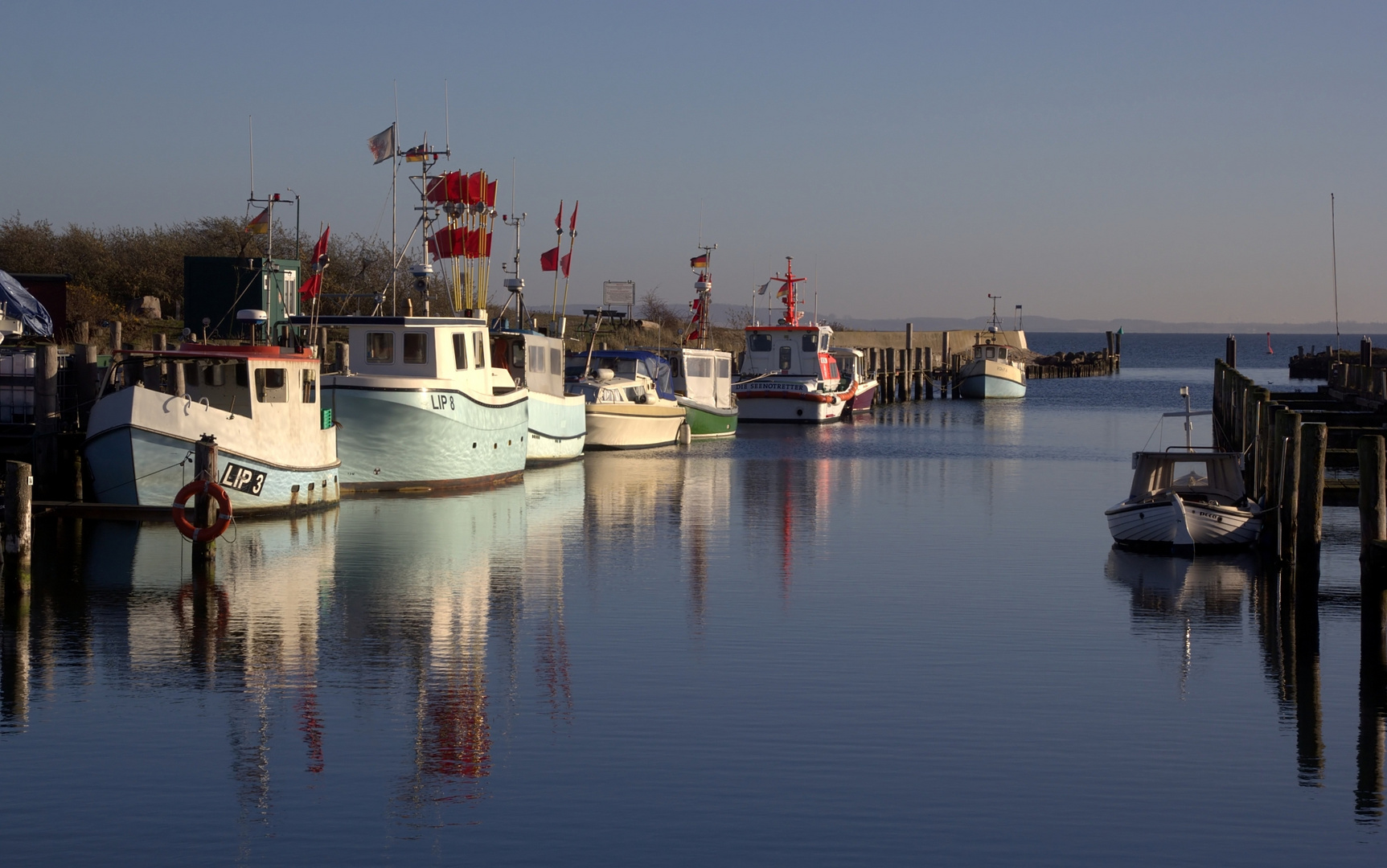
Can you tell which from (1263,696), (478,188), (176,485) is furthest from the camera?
(478,188)

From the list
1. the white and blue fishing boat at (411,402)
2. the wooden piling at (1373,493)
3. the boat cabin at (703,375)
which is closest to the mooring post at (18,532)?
the white and blue fishing boat at (411,402)

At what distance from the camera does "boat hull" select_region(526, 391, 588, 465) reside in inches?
1326

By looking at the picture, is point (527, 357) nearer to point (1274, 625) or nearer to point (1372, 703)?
point (1274, 625)

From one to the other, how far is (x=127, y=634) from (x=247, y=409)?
7.15 meters

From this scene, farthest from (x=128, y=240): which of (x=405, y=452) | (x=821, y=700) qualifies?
(x=821, y=700)

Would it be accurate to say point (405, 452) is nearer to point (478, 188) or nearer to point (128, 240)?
point (478, 188)

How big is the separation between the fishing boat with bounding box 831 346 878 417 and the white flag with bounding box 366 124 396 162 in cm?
3446

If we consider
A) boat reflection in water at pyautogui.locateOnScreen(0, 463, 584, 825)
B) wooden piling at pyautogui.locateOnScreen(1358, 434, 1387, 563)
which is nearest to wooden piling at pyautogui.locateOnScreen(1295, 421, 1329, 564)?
wooden piling at pyautogui.locateOnScreen(1358, 434, 1387, 563)

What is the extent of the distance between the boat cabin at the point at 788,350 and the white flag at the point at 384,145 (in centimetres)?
2908

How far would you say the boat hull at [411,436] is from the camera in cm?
2594

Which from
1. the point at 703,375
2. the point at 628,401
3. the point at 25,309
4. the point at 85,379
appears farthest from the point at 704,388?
the point at 85,379

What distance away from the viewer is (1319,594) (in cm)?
1916

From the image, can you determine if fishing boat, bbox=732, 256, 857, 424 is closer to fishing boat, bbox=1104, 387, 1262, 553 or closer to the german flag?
the german flag

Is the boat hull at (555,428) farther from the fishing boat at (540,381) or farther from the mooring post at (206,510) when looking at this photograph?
the mooring post at (206,510)
